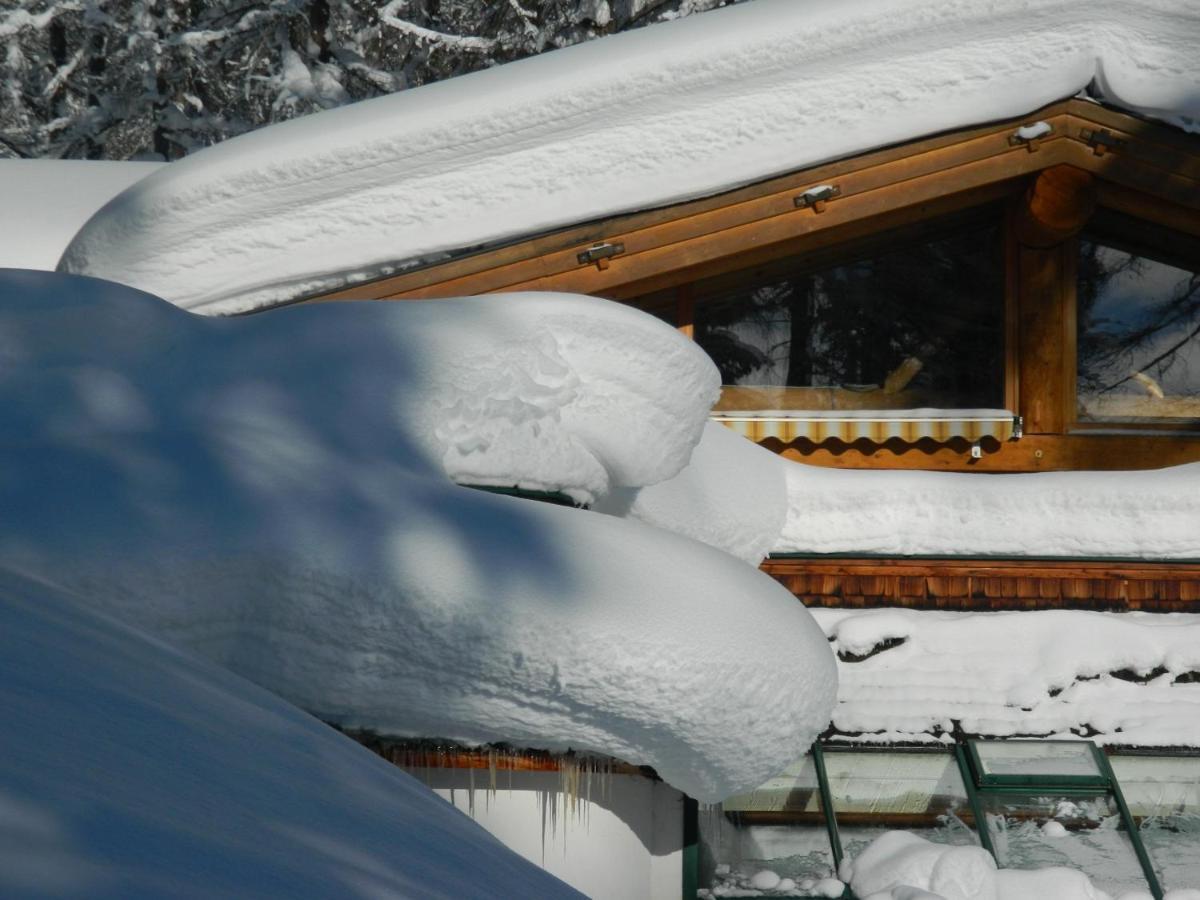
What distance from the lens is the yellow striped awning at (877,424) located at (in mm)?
3994

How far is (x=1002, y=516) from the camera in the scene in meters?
3.83

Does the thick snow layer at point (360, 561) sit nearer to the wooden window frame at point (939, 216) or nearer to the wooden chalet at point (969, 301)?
the wooden window frame at point (939, 216)

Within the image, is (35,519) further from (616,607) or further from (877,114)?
(877,114)

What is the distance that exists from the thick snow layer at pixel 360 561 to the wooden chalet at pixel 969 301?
1.52m

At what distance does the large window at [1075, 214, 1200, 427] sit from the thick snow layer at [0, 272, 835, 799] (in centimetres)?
209

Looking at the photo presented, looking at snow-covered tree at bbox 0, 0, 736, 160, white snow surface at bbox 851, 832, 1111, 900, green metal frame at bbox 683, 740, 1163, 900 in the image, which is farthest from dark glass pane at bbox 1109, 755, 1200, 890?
snow-covered tree at bbox 0, 0, 736, 160

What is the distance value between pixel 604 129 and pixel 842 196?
0.71 m

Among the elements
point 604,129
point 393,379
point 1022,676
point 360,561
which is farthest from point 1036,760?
point 360,561

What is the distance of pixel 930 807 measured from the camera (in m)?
3.40

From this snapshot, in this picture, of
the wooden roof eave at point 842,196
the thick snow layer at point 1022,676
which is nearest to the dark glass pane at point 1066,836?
the thick snow layer at point 1022,676

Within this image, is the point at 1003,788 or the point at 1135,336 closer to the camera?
the point at 1003,788

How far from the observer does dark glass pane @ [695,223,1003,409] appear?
408 cm

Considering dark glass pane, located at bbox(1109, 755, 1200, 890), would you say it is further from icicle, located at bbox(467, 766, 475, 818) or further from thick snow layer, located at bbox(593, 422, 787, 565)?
icicle, located at bbox(467, 766, 475, 818)

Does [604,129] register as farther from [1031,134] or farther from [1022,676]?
[1022,676]
